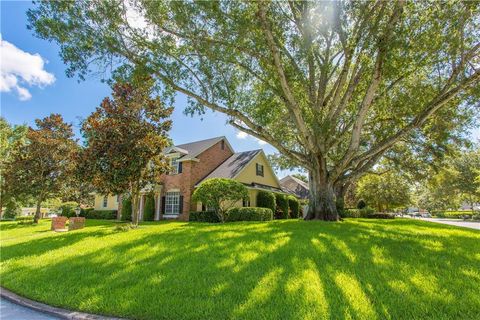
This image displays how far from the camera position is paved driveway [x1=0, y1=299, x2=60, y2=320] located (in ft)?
15.2

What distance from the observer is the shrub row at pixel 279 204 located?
23484 mm

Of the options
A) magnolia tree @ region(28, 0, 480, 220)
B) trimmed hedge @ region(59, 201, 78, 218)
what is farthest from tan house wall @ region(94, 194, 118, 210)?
magnolia tree @ region(28, 0, 480, 220)

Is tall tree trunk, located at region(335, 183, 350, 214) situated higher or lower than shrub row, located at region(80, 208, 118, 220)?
higher

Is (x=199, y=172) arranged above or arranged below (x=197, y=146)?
below

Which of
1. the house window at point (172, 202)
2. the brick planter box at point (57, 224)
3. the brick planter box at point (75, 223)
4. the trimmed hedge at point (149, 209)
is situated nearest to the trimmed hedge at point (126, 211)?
the trimmed hedge at point (149, 209)

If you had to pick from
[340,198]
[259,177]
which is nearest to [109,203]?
[259,177]

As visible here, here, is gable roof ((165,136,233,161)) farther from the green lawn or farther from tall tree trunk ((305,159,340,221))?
the green lawn

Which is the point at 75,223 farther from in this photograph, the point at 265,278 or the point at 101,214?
the point at 101,214

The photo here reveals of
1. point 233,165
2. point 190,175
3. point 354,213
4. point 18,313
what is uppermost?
point 233,165

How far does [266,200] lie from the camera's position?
77.0 ft

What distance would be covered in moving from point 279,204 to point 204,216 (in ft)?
26.6

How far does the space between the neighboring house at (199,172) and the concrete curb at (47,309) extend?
54.0 ft

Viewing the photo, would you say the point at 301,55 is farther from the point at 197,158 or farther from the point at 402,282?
the point at 197,158

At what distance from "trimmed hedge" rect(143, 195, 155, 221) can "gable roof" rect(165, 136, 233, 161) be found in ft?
14.7
